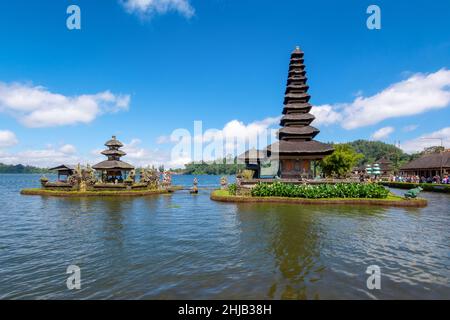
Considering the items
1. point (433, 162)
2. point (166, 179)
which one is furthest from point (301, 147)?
point (433, 162)

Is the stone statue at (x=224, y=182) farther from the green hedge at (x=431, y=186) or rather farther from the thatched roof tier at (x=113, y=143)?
the green hedge at (x=431, y=186)

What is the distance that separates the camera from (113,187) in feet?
121

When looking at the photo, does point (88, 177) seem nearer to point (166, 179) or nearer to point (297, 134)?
point (166, 179)

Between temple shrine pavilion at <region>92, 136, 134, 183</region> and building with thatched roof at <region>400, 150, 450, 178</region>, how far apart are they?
5715 cm

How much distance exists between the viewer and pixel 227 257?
10062 mm

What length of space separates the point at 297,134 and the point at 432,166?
1458 inches

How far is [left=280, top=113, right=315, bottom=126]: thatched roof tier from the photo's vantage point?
3534 centimetres

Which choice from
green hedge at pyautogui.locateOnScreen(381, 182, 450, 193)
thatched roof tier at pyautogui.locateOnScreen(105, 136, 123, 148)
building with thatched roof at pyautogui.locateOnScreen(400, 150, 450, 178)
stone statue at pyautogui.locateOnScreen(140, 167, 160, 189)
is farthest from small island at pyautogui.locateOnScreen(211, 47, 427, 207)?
building with thatched roof at pyautogui.locateOnScreen(400, 150, 450, 178)

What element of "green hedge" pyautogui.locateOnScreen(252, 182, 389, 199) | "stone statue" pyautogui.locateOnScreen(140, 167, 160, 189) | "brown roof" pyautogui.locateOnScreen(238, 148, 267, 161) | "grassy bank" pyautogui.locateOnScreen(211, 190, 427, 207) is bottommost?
"grassy bank" pyautogui.locateOnScreen(211, 190, 427, 207)

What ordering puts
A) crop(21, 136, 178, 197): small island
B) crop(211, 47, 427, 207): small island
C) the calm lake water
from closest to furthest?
1. the calm lake water
2. crop(211, 47, 427, 207): small island
3. crop(21, 136, 178, 197): small island

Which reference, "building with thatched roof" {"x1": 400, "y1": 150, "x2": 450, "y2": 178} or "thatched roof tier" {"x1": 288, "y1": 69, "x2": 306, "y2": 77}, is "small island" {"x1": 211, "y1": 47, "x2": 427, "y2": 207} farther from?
"building with thatched roof" {"x1": 400, "y1": 150, "x2": 450, "y2": 178}

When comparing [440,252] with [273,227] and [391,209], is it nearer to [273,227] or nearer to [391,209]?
[273,227]

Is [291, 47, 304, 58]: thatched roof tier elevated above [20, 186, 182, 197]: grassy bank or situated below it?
above
